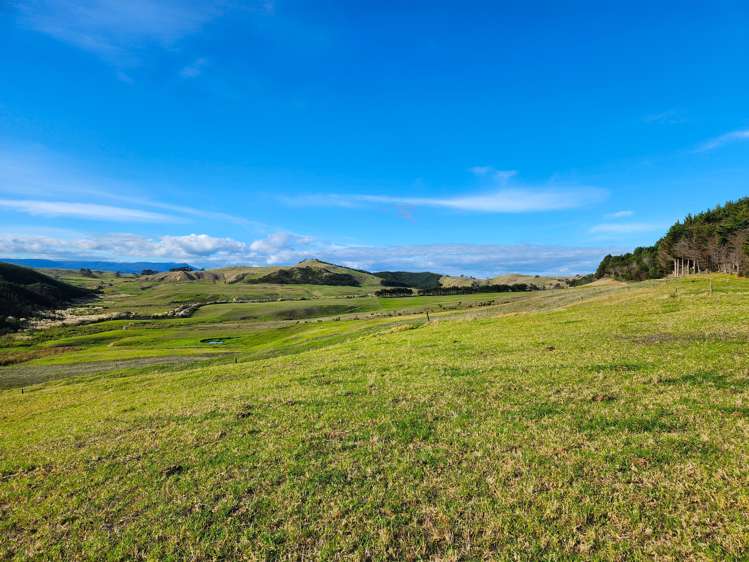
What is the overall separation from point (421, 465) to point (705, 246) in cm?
13139

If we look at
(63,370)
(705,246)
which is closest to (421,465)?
(63,370)

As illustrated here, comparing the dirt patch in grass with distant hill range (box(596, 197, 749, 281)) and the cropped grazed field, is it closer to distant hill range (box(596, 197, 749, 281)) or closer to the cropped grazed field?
the cropped grazed field

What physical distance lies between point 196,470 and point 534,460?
9702mm

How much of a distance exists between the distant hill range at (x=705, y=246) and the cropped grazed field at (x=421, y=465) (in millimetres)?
99383

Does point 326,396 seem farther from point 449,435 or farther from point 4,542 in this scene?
point 4,542

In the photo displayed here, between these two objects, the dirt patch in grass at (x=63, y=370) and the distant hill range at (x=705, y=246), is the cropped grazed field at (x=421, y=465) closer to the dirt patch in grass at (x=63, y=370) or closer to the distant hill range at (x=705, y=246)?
the dirt patch in grass at (x=63, y=370)

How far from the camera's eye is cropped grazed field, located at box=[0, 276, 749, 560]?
7137 mm

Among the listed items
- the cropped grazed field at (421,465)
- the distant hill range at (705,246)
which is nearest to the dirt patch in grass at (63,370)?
the cropped grazed field at (421,465)

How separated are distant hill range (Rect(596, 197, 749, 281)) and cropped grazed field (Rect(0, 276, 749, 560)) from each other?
99383 millimetres

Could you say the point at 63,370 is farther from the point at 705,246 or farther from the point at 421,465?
the point at 705,246

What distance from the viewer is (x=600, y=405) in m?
12.8

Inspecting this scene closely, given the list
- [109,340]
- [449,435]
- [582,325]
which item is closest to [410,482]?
[449,435]

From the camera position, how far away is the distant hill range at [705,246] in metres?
90.9

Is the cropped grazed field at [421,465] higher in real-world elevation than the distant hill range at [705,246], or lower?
lower
